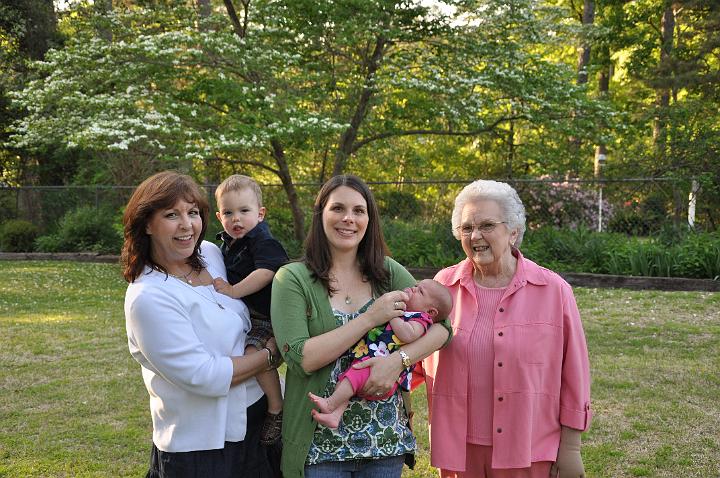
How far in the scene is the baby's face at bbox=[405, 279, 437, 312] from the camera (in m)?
2.65

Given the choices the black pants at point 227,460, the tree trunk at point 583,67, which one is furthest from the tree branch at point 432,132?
the black pants at point 227,460

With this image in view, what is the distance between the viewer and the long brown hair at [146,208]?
7.82ft

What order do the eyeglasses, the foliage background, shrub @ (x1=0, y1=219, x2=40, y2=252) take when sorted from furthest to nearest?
shrub @ (x1=0, y1=219, x2=40, y2=252) < the foliage background < the eyeglasses

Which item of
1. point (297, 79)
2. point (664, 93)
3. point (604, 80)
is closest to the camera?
point (297, 79)

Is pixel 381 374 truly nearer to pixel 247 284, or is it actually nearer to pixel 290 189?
pixel 247 284

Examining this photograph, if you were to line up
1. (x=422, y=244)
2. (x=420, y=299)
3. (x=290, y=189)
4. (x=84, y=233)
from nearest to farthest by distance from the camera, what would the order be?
(x=420, y=299), (x=422, y=244), (x=290, y=189), (x=84, y=233)

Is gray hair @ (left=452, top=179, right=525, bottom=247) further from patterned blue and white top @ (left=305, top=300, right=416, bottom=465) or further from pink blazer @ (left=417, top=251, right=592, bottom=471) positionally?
patterned blue and white top @ (left=305, top=300, right=416, bottom=465)

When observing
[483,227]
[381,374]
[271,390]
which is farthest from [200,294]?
[483,227]

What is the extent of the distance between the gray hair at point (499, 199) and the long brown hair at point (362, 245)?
1.22 ft

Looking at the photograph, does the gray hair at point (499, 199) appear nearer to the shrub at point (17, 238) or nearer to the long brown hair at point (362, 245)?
the long brown hair at point (362, 245)

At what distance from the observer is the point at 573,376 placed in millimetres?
2814

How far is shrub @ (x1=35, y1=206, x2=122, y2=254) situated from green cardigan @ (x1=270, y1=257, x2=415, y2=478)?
15995mm

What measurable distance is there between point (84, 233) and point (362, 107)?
8.41m

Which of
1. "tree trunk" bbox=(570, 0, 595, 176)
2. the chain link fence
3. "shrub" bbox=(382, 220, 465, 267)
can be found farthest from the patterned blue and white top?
Answer: "tree trunk" bbox=(570, 0, 595, 176)
